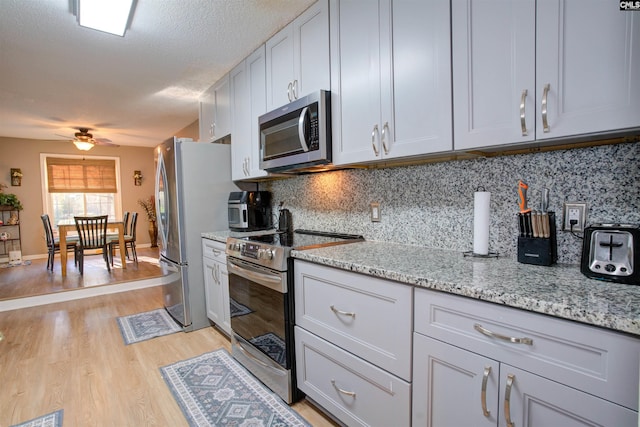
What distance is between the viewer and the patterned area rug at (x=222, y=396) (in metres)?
1.66

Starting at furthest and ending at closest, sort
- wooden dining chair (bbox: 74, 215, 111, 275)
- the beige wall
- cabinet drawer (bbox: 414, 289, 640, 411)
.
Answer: the beige wall
wooden dining chair (bbox: 74, 215, 111, 275)
cabinet drawer (bbox: 414, 289, 640, 411)

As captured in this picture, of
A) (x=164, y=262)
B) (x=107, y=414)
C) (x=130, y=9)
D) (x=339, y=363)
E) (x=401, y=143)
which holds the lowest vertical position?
(x=107, y=414)

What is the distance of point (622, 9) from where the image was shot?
0.90 m

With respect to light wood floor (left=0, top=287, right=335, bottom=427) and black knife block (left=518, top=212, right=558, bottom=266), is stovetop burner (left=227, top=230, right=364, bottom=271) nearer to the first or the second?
light wood floor (left=0, top=287, right=335, bottom=427)

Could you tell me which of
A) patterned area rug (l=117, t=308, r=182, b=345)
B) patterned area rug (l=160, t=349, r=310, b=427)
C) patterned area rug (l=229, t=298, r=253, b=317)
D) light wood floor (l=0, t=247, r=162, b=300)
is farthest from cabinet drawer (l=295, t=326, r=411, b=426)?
light wood floor (l=0, t=247, r=162, b=300)

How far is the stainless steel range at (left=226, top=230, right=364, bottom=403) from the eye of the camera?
1.74 metres

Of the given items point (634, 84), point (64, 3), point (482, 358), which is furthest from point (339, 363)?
point (64, 3)

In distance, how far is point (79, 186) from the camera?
6.83 metres

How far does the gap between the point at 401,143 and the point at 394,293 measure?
2.29 ft

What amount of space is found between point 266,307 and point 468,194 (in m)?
1.26

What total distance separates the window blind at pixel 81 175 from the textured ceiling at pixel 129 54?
2.32 metres

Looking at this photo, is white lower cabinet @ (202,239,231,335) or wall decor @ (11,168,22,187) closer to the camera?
white lower cabinet @ (202,239,231,335)

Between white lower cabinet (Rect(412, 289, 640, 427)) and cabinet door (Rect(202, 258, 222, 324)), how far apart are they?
75.0 inches

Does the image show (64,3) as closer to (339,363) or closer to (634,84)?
(339,363)
